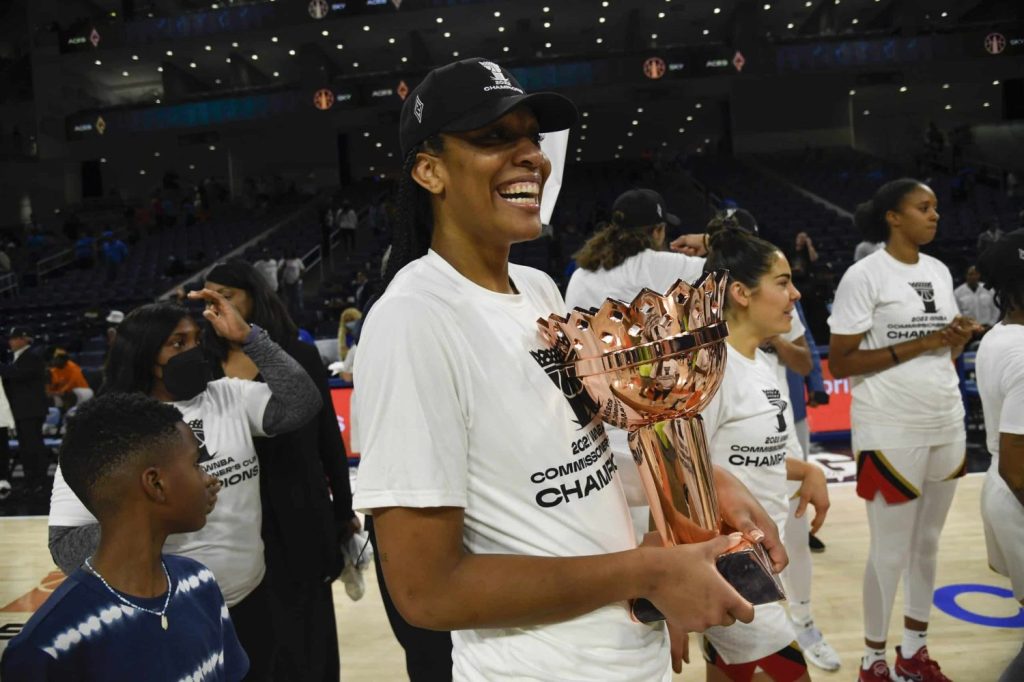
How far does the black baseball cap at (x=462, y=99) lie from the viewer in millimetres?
956

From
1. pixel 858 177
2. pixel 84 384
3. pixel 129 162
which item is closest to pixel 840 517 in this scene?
pixel 84 384

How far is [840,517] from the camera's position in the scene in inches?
187

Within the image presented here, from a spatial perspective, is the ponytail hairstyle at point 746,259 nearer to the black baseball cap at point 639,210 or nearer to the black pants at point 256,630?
the black baseball cap at point 639,210

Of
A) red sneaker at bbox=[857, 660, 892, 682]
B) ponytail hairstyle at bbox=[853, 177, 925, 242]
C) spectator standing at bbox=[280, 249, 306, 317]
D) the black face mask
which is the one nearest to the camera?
the black face mask

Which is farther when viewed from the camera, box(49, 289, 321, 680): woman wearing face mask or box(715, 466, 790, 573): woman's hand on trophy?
box(49, 289, 321, 680): woman wearing face mask

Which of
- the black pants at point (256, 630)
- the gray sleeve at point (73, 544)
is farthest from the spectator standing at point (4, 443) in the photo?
the black pants at point (256, 630)

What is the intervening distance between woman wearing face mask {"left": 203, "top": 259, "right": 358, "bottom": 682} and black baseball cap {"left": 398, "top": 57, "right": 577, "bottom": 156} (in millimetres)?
1389

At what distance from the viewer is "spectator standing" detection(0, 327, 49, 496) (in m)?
1.77

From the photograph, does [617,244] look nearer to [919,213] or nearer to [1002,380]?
[919,213]

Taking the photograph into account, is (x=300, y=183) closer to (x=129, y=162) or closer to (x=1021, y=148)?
(x=129, y=162)

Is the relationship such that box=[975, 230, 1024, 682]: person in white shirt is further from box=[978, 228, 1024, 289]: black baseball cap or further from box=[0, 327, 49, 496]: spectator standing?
box=[0, 327, 49, 496]: spectator standing

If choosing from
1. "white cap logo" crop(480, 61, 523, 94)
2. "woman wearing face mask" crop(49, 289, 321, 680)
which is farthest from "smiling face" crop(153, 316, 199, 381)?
"white cap logo" crop(480, 61, 523, 94)

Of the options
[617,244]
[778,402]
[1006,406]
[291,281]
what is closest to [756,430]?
[778,402]

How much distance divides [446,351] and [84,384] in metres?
1.58
